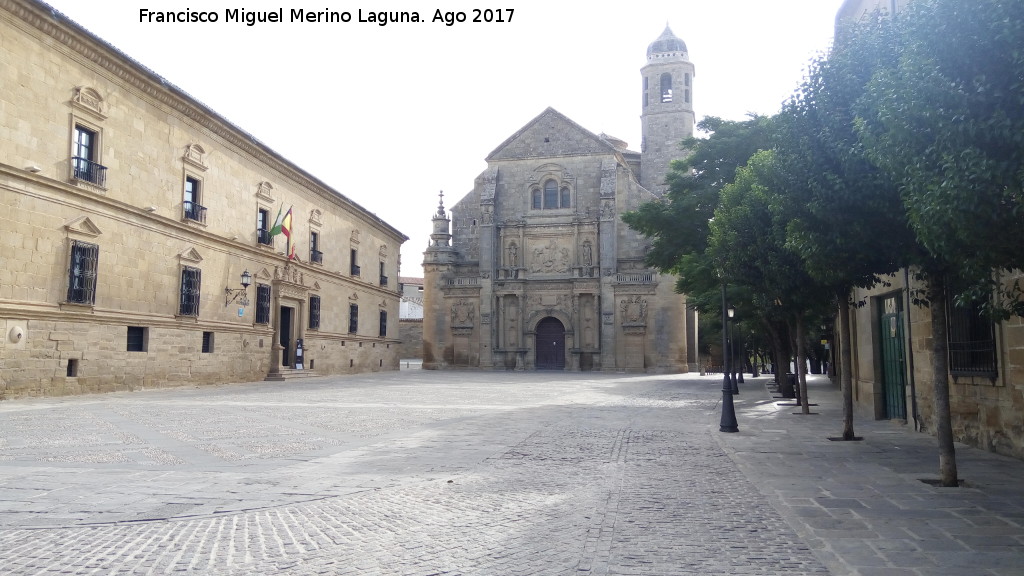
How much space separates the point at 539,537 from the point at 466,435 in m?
5.98

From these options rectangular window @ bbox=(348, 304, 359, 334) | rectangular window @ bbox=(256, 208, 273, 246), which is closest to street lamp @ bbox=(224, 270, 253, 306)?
rectangular window @ bbox=(256, 208, 273, 246)

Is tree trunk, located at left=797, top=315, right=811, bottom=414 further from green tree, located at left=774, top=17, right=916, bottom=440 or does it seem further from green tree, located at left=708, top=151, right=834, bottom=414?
green tree, located at left=774, top=17, right=916, bottom=440

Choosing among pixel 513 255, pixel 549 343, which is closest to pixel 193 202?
pixel 513 255

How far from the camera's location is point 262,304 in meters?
28.2

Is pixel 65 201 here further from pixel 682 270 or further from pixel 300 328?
pixel 682 270

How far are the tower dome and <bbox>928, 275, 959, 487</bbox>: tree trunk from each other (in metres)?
47.6

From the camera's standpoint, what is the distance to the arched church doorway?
46.8 metres

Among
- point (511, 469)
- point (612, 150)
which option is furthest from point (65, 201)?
point (612, 150)

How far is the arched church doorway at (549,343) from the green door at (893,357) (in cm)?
3265

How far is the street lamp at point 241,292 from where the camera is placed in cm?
2572

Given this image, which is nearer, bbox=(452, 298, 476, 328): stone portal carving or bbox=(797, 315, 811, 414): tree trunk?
bbox=(797, 315, 811, 414): tree trunk

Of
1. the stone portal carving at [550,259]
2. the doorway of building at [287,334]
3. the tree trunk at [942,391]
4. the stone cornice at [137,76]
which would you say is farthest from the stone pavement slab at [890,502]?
the stone portal carving at [550,259]

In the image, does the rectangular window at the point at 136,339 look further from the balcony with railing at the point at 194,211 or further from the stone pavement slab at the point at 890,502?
the stone pavement slab at the point at 890,502

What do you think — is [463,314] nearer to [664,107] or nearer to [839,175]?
[664,107]
